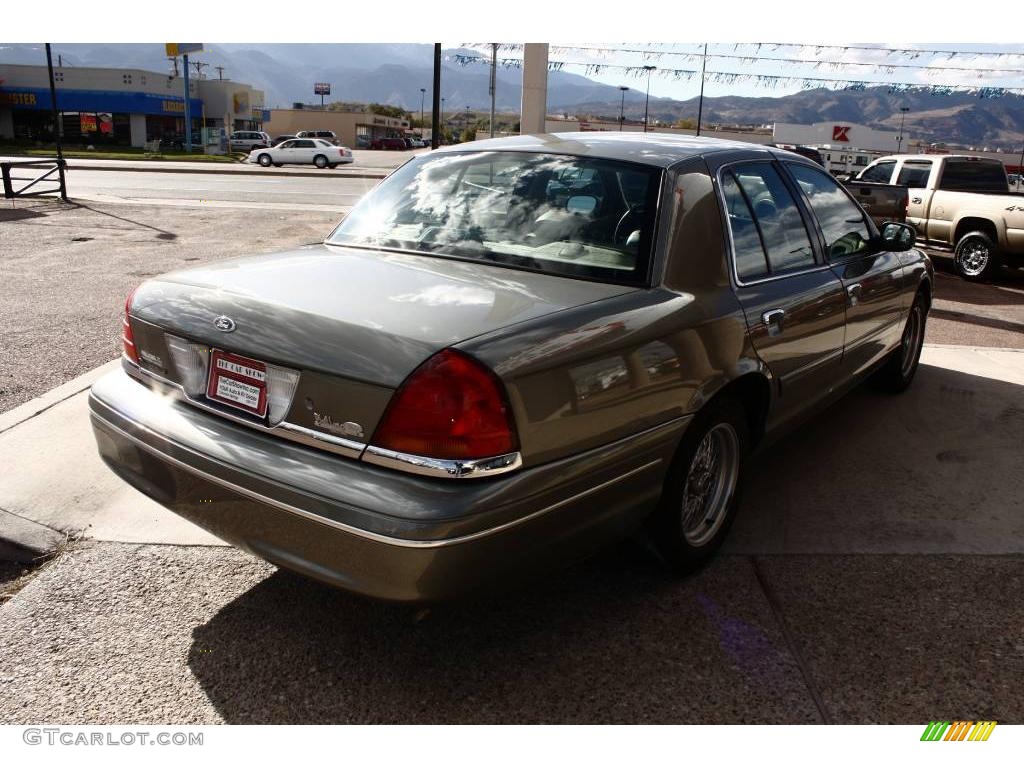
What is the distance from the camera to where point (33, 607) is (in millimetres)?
3105

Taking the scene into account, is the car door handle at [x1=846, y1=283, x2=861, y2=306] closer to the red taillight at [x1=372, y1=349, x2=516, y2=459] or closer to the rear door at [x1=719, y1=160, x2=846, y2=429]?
the rear door at [x1=719, y1=160, x2=846, y2=429]

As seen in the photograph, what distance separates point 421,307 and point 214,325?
0.69 metres

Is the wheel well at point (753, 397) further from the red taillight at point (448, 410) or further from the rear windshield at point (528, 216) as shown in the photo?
the red taillight at point (448, 410)

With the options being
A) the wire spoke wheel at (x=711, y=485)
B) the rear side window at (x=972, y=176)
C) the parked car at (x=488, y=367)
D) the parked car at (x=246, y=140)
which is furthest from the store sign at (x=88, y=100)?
the wire spoke wheel at (x=711, y=485)

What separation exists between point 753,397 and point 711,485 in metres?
0.41

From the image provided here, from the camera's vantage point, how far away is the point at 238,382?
266 cm

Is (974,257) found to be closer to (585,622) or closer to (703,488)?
(703,488)

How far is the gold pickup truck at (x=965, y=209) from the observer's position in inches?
471

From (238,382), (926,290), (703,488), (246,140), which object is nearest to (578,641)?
(703,488)

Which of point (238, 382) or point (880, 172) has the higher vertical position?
point (880, 172)

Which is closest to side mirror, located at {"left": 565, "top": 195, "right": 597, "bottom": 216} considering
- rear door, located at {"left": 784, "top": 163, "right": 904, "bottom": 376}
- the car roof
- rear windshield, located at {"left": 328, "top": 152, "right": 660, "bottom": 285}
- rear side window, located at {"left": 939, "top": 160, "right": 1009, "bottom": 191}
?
rear windshield, located at {"left": 328, "top": 152, "right": 660, "bottom": 285}

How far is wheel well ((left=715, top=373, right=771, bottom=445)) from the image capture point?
3375 mm

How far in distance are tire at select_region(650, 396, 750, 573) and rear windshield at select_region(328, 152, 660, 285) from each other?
0.63 m

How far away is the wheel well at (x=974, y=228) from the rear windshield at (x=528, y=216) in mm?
10949
